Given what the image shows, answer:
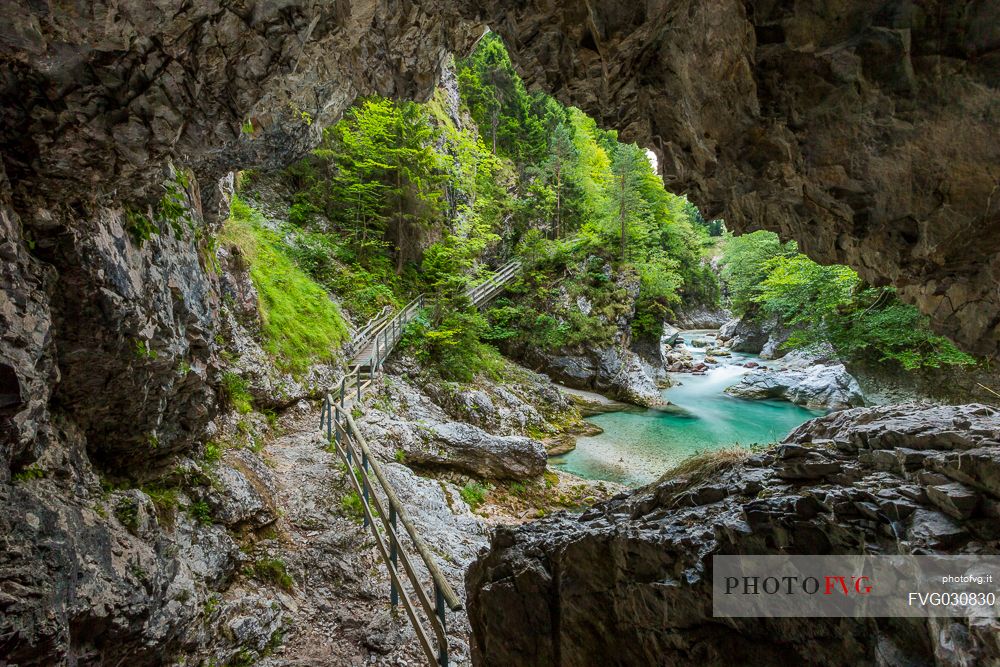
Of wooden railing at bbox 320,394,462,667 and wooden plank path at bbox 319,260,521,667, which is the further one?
wooden plank path at bbox 319,260,521,667

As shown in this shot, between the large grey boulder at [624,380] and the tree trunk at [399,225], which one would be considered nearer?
the large grey boulder at [624,380]

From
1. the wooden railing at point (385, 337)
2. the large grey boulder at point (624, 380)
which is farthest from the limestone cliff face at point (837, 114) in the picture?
the large grey boulder at point (624, 380)

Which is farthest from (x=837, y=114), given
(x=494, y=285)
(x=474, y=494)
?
(x=494, y=285)

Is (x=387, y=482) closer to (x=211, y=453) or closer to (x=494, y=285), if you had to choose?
(x=211, y=453)

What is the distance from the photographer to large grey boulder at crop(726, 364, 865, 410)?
14203 mm

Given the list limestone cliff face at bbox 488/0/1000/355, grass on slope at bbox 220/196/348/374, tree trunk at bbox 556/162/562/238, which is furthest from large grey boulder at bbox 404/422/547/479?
tree trunk at bbox 556/162/562/238

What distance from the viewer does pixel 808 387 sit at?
1524 centimetres

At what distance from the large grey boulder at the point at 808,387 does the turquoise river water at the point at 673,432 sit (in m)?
0.45

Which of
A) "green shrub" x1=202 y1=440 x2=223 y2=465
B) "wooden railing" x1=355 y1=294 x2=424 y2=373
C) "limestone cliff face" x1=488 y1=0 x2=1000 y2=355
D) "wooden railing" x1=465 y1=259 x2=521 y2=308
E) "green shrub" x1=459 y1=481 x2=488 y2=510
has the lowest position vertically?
"green shrub" x1=202 y1=440 x2=223 y2=465

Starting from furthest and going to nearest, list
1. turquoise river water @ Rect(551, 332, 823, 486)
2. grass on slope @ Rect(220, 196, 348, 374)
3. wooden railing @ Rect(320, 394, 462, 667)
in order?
turquoise river water @ Rect(551, 332, 823, 486), grass on slope @ Rect(220, 196, 348, 374), wooden railing @ Rect(320, 394, 462, 667)

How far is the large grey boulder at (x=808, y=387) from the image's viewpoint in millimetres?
14203

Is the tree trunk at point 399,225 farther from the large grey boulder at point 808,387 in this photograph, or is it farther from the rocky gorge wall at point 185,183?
the large grey boulder at point 808,387

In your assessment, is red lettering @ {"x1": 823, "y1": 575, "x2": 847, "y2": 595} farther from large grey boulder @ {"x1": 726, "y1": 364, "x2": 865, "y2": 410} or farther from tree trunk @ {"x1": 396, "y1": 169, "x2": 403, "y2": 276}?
tree trunk @ {"x1": 396, "y1": 169, "x2": 403, "y2": 276}

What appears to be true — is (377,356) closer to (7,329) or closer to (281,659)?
(281,659)
